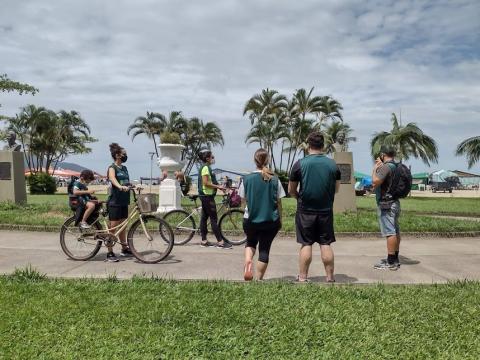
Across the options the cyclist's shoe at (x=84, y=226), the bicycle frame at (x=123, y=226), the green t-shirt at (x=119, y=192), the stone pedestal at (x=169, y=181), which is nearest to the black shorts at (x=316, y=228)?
the bicycle frame at (x=123, y=226)

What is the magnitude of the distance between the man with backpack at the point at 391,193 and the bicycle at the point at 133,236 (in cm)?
309

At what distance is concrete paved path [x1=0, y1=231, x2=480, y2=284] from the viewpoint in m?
6.20

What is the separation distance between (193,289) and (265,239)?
3.51ft

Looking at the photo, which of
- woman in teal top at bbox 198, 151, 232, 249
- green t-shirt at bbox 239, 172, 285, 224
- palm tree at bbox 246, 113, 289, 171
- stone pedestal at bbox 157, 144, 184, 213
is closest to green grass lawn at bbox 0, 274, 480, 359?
green t-shirt at bbox 239, 172, 285, 224

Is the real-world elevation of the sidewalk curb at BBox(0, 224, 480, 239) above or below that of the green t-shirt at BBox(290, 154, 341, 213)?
below

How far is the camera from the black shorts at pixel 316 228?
5344 millimetres

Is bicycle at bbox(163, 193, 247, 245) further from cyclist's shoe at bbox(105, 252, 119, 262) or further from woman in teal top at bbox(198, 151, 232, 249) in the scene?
cyclist's shoe at bbox(105, 252, 119, 262)

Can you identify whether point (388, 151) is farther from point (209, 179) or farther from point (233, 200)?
point (233, 200)

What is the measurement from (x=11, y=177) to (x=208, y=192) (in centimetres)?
1044

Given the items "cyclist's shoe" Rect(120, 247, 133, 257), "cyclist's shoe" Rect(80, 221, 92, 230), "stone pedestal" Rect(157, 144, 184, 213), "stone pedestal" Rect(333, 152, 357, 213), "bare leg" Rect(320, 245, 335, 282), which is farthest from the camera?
"stone pedestal" Rect(157, 144, 184, 213)

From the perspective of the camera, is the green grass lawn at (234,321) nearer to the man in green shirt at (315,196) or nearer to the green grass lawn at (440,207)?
the man in green shirt at (315,196)

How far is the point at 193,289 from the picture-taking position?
4.92 metres

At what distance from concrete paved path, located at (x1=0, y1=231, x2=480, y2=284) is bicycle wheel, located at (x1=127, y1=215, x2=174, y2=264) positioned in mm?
168

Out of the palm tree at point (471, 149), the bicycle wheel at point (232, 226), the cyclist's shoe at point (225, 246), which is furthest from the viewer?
the palm tree at point (471, 149)
